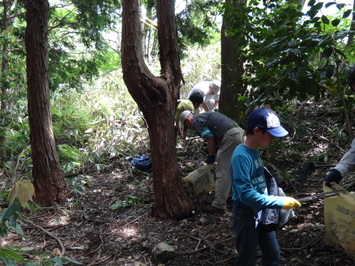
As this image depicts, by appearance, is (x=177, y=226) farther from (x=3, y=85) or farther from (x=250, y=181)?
(x=3, y=85)

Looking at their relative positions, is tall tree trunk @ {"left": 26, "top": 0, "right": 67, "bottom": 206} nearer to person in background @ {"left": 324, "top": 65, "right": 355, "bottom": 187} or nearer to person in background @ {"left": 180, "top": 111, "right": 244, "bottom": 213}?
person in background @ {"left": 180, "top": 111, "right": 244, "bottom": 213}

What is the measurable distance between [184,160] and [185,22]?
3648 mm

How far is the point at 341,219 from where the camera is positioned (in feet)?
9.66

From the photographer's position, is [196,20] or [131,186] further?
[196,20]

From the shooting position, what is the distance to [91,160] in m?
7.95

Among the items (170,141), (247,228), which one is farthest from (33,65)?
(247,228)

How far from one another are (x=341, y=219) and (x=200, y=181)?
2.41 meters

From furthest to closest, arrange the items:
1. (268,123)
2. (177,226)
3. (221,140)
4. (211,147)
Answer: (211,147)
(221,140)
(177,226)
(268,123)

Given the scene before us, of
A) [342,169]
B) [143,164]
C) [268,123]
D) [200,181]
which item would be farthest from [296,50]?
[143,164]

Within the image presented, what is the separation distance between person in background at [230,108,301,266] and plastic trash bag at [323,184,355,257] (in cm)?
67

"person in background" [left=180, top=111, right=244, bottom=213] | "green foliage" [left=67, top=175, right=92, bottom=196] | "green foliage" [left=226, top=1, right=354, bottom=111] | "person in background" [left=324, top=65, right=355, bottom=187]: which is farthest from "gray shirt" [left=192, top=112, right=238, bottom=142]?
"green foliage" [left=67, top=175, right=92, bottom=196]

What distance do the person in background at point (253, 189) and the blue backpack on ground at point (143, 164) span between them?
4.48m

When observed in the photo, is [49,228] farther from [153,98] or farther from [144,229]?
[153,98]

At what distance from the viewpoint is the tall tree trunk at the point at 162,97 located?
459cm
